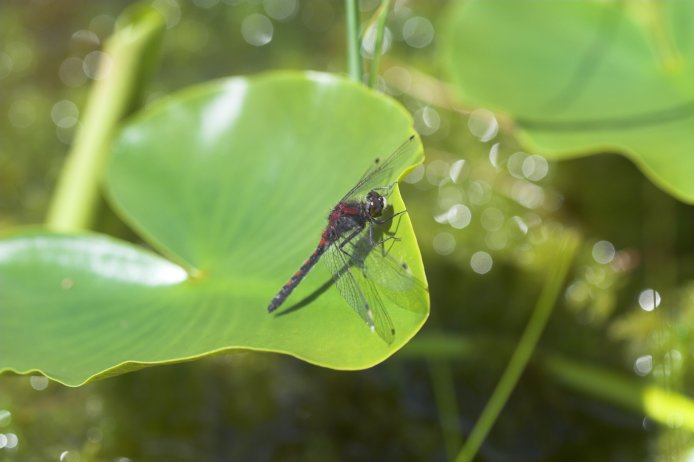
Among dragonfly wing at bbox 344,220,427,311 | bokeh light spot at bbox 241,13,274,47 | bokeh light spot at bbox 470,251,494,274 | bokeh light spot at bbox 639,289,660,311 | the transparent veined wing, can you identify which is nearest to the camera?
dragonfly wing at bbox 344,220,427,311

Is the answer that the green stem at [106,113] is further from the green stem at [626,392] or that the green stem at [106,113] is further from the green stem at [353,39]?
the green stem at [626,392]

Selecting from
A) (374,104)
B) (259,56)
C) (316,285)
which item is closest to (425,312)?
(316,285)

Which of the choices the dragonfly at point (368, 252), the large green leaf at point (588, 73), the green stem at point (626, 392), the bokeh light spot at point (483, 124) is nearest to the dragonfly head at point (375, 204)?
the dragonfly at point (368, 252)

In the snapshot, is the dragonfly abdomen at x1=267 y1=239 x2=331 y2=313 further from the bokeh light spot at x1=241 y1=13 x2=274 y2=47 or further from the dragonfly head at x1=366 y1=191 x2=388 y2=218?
the bokeh light spot at x1=241 y1=13 x2=274 y2=47

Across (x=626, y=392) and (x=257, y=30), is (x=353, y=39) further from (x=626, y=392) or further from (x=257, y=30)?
(x=257, y=30)

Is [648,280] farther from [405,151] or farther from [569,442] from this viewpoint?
[405,151]

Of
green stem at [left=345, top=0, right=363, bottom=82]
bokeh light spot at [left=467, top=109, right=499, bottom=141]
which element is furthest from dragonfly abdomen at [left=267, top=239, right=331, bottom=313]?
bokeh light spot at [left=467, top=109, right=499, bottom=141]

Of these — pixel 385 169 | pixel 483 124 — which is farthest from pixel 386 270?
pixel 483 124
